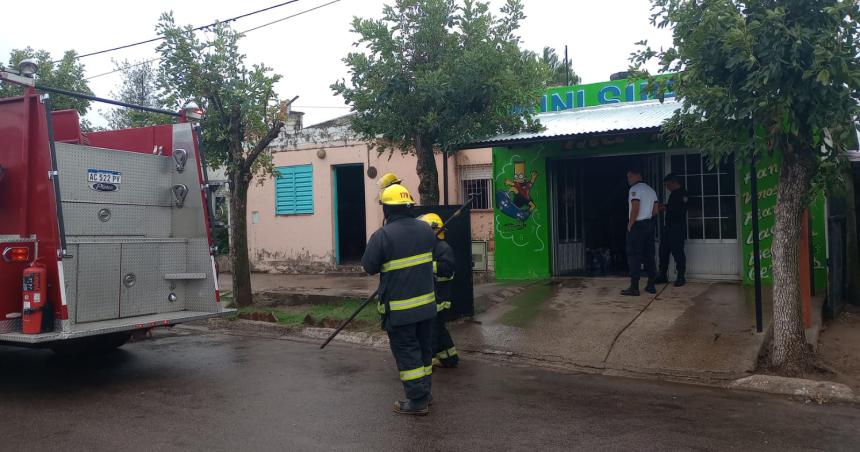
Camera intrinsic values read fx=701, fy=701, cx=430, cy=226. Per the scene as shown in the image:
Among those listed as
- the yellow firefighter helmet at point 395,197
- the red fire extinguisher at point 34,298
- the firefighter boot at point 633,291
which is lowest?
the firefighter boot at point 633,291

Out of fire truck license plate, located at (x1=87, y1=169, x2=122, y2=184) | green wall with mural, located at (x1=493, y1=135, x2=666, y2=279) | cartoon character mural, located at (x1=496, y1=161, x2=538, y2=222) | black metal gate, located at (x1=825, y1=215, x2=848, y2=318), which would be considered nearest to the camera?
fire truck license plate, located at (x1=87, y1=169, x2=122, y2=184)

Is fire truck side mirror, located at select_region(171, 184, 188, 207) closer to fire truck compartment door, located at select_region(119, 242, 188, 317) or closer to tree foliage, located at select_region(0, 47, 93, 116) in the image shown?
fire truck compartment door, located at select_region(119, 242, 188, 317)

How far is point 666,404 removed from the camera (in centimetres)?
564

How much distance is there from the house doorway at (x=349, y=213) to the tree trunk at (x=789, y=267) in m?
10.2

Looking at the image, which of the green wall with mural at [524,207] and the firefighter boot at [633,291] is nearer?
the firefighter boot at [633,291]

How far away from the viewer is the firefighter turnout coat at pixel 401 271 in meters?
5.35

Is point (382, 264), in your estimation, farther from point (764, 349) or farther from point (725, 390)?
point (764, 349)

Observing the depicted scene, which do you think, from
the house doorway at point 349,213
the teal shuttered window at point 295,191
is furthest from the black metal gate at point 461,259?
the teal shuttered window at point 295,191

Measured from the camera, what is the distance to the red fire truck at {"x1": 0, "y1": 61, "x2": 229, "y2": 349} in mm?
6207

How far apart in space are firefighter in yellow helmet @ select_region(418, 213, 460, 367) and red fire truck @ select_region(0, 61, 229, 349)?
8.10 feet

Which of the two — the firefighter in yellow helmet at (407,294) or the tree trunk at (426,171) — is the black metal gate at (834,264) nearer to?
the tree trunk at (426,171)

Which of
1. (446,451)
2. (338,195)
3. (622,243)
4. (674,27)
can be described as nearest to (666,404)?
(446,451)

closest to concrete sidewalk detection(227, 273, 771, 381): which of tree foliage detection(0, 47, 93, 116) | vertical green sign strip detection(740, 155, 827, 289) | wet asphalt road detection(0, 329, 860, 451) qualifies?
vertical green sign strip detection(740, 155, 827, 289)

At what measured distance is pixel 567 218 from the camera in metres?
11.7
